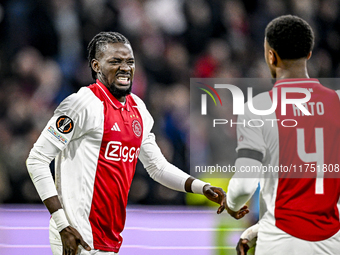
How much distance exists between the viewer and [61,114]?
2.78 metres

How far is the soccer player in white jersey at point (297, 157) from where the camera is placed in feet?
7.42

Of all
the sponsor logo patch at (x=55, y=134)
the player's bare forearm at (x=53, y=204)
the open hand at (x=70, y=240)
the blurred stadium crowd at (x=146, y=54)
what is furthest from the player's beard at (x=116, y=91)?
the blurred stadium crowd at (x=146, y=54)

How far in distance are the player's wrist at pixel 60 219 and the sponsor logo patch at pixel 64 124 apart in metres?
0.49

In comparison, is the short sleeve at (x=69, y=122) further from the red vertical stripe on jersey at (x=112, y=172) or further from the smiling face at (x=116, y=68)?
the smiling face at (x=116, y=68)

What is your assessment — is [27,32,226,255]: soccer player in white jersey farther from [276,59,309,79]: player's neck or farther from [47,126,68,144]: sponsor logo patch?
[276,59,309,79]: player's neck

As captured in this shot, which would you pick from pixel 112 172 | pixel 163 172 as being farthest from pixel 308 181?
pixel 163 172

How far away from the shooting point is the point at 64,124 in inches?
108

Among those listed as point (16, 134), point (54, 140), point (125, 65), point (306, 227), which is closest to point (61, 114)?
point (54, 140)

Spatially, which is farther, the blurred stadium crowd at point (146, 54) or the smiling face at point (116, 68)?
the blurred stadium crowd at point (146, 54)

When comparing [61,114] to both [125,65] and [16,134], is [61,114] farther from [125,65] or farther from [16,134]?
[16,134]

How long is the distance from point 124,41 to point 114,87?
36cm

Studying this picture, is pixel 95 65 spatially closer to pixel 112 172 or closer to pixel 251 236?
pixel 112 172

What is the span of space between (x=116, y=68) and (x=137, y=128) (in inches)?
17.4

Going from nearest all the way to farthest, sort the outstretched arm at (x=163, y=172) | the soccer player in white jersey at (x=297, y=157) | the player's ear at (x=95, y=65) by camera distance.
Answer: the soccer player in white jersey at (x=297, y=157)
the player's ear at (x=95, y=65)
the outstretched arm at (x=163, y=172)
